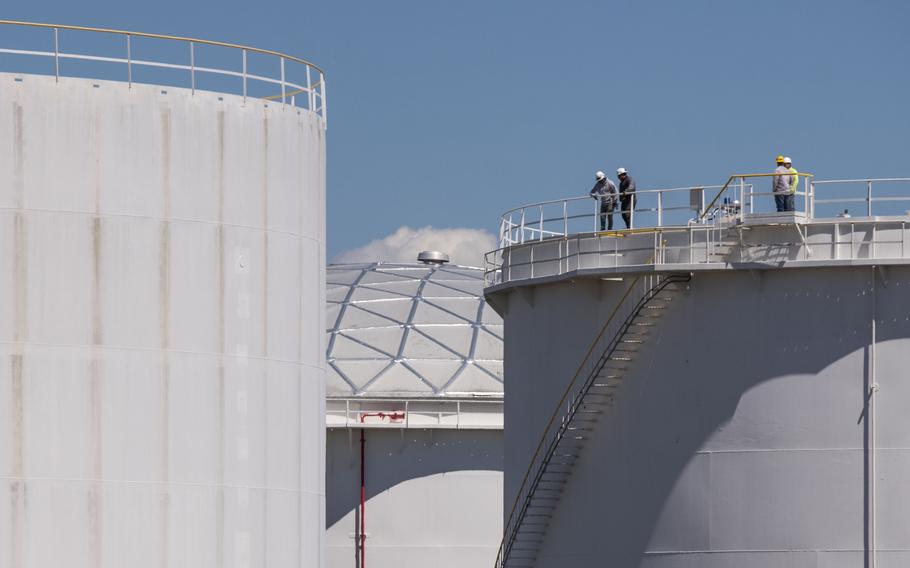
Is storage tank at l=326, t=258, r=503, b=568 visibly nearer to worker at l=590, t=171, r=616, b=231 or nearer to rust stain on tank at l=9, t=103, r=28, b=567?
worker at l=590, t=171, r=616, b=231

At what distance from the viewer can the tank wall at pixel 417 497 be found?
54.8 m

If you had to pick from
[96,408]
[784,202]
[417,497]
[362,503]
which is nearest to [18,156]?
[96,408]

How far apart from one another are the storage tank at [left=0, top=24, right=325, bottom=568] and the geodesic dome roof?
2597 cm

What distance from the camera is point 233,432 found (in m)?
29.5

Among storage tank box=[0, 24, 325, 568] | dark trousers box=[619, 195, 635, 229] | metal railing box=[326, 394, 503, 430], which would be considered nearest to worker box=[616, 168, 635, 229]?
dark trousers box=[619, 195, 635, 229]

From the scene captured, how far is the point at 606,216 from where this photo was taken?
39375 millimetres

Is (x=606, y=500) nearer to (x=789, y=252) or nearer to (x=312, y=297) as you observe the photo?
(x=789, y=252)

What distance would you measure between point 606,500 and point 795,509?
13.9ft

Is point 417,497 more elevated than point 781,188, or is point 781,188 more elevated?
point 781,188

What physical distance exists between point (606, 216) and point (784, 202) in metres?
4.21

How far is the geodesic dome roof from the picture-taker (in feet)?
189

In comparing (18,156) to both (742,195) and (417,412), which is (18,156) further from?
(417,412)

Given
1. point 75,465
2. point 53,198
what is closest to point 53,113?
point 53,198

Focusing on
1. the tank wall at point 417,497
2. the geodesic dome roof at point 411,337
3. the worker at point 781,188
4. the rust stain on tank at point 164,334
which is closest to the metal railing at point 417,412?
the tank wall at point 417,497
